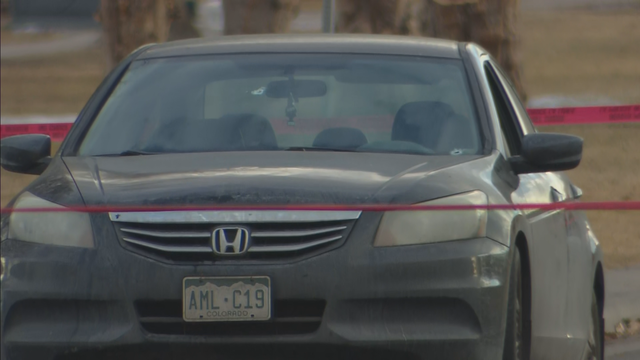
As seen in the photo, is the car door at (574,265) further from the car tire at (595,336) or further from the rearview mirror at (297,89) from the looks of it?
the rearview mirror at (297,89)

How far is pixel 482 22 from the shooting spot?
17.2m

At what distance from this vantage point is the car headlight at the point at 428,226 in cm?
452

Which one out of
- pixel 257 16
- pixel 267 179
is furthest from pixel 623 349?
pixel 257 16

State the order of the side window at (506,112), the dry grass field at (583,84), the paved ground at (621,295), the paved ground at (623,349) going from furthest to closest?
1. the dry grass field at (583,84)
2. the paved ground at (621,295)
3. the paved ground at (623,349)
4. the side window at (506,112)

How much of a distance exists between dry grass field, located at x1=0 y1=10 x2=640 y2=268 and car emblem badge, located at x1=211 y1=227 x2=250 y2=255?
700cm

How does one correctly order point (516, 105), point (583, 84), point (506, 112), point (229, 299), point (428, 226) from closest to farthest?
point (229, 299)
point (428, 226)
point (506, 112)
point (516, 105)
point (583, 84)

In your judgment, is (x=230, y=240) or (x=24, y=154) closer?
(x=230, y=240)

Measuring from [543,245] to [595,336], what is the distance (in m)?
1.33

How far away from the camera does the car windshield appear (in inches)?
217

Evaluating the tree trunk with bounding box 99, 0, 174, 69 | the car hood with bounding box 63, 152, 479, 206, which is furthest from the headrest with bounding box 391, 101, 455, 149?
the tree trunk with bounding box 99, 0, 174, 69

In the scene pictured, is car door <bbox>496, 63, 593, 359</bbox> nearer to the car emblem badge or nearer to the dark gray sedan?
the dark gray sedan

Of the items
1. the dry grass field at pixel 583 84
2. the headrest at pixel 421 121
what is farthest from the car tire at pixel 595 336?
the dry grass field at pixel 583 84

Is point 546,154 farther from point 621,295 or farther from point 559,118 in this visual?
point 559,118

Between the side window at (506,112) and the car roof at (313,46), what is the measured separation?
0.70ft
